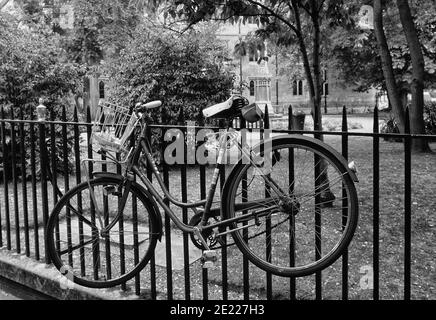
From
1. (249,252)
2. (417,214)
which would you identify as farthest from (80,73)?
(249,252)

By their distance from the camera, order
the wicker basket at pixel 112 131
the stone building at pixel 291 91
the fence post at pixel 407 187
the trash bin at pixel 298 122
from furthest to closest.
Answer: the stone building at pixel 291 91 → the trash bin at pixel 298 122 → the wicker basket at pixel 112 131 → the fence post at pixel 407 187

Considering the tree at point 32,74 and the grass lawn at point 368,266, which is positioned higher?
the tree at point 32,74

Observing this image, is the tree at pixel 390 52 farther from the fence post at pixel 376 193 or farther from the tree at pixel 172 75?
the fence post at pixel 376 193

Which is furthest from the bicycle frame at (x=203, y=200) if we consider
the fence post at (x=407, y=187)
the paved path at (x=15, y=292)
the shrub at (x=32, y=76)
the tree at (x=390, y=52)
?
the shrub at (x=32, y=76)

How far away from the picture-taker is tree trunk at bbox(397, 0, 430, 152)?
995 cm

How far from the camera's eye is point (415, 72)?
421 inches

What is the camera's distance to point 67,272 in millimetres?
3311

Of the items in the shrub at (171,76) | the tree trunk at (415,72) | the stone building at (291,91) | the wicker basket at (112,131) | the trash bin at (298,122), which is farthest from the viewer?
the stone building at (291,91)

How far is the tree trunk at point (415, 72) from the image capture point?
9.95 meters

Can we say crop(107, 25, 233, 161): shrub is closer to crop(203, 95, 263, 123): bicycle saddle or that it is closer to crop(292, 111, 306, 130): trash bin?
crop(292, 111, 306, 130): trash bin

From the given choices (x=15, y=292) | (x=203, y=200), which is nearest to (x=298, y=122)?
(x=15, y=292)

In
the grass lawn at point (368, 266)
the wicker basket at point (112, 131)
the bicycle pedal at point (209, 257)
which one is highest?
the wicker basket at point (112, 131)

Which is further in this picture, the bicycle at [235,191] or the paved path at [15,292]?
the paved path at [15,292]

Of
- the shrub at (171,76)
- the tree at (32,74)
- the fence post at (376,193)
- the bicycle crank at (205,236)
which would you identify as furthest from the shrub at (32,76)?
the fence post at (376,193)
